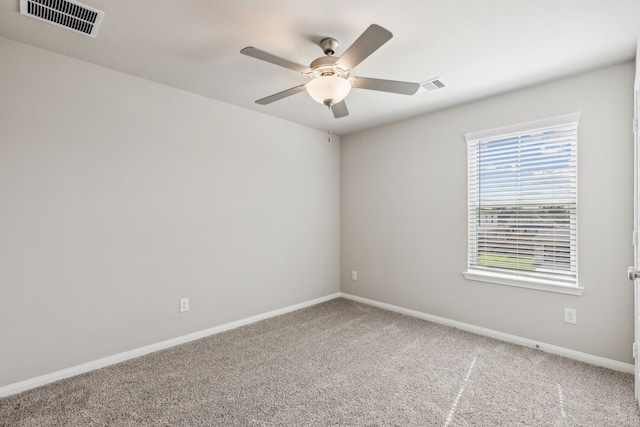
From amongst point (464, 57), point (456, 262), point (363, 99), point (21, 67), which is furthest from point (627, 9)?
point (21, 67)

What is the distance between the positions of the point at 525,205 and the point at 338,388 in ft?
7.62

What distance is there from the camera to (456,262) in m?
3.42

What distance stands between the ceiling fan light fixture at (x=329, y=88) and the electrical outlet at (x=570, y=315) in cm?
258

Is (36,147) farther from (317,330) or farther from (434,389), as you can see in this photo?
(434,389)

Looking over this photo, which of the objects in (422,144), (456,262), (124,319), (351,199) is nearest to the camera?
(124,319)

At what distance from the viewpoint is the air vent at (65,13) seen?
1800 millimetres

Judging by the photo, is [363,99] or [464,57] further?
[363,99]

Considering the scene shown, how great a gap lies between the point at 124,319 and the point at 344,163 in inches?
124

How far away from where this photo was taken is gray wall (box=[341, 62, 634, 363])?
2482 mm

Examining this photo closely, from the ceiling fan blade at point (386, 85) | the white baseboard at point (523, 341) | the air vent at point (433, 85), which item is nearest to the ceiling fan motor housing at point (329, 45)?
the ceiling fan blade at point (386, 85)

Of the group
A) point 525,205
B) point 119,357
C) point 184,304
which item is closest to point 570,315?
point 525,205

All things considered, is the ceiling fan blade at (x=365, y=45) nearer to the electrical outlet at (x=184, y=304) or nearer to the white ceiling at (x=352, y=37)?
the white ceiling at (x=352, y=37)

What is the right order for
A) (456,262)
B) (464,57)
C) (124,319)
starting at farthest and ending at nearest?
1. (456,262)
2. (124,319)
3. (464,57)

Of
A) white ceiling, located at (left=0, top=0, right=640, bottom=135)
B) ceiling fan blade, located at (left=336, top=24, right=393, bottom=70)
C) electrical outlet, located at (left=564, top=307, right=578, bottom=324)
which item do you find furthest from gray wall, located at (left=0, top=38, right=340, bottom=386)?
electrical outlet, located at (left=564, top=307, right=578, bottom=324)
